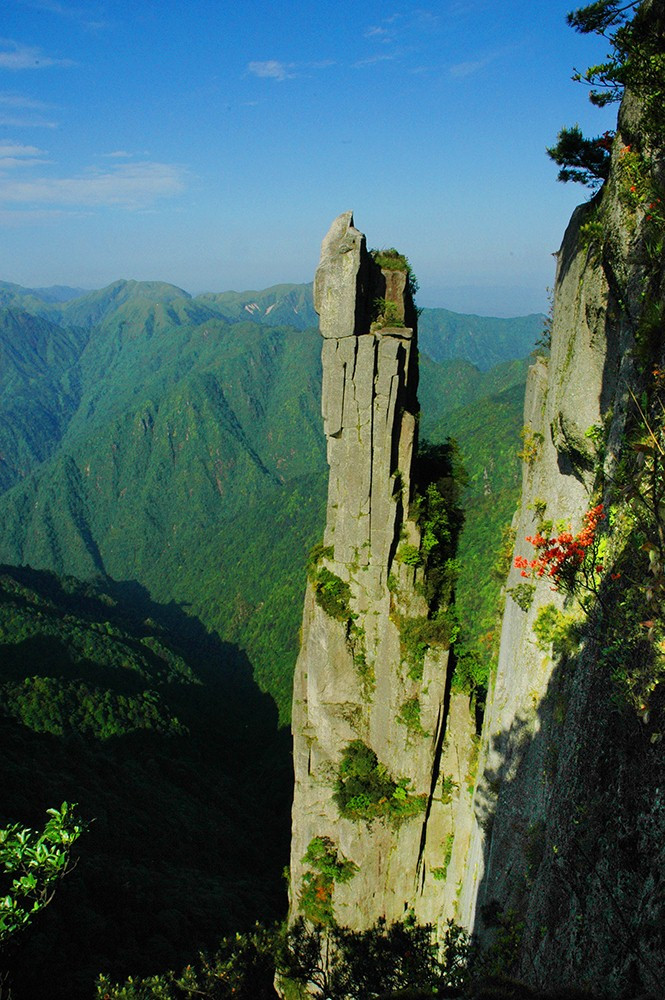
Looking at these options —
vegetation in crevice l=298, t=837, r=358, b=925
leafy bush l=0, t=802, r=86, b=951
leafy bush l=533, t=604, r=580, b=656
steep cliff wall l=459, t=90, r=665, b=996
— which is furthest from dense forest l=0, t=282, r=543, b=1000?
vegetation in crevice l=298, t=837, r=358, b=925

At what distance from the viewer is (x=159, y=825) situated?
4291cm

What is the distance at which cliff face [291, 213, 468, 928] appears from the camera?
19656mm

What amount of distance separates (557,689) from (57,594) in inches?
4522

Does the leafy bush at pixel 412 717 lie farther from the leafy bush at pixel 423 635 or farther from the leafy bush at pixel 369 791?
the leafy bush at pixel 369 791

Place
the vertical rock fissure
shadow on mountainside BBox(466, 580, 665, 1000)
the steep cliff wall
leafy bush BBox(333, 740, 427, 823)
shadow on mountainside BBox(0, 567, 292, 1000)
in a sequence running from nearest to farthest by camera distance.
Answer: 1. shadow on mountainside BBox(466, 580, 665, 1000)
2. the steep cliff wall
3. the vertical rock fissure
4. leafy bush BBox(333, 740, 427, 823)
5. shadow on mountainside BBox(0, 567, 292, 1000)

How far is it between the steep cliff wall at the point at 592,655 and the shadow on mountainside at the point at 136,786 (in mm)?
6773

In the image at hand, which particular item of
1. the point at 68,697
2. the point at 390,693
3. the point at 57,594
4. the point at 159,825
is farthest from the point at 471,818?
the point at 57,594

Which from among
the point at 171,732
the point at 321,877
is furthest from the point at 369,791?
the point at 171,732

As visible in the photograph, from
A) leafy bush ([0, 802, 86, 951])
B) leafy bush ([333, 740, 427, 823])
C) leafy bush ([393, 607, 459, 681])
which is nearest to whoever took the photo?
leafy bush ([0, 802, 86, 951])

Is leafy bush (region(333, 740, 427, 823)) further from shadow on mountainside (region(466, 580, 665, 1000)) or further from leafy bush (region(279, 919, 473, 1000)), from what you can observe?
shadow on mountainside (region(466, 580, 665, 1000))

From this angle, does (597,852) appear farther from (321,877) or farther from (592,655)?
(321,877)

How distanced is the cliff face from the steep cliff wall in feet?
15.2

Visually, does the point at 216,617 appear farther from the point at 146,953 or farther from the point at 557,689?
the point at 557,689

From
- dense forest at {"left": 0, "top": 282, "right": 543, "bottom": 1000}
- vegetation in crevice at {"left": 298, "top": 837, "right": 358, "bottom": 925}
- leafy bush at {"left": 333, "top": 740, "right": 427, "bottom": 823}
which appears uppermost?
leafy bush at {"left": 333, "top": 740, "right": 427, "bottom": 823}
